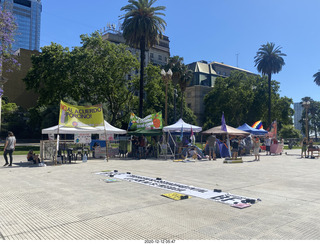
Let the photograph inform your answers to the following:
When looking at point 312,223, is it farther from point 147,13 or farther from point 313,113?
point 313,113

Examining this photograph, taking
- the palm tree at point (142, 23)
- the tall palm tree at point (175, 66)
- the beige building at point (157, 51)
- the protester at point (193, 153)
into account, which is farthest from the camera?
the beige building at point (157, 51)

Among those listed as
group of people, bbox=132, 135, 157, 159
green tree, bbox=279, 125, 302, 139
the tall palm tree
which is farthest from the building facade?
group of people, bbox=132, 135, 157, 159

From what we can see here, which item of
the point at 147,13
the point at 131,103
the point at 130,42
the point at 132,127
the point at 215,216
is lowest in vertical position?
the point at 215,216

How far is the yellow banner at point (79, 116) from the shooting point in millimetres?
16859

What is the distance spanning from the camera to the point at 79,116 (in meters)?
17.9

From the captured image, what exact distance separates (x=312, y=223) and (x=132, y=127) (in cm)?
1799

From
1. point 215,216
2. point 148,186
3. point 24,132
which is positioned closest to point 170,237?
point 215,216

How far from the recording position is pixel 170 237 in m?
4.50

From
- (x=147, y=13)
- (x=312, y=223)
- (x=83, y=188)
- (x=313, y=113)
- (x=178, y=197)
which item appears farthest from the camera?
(x=313, y=113)

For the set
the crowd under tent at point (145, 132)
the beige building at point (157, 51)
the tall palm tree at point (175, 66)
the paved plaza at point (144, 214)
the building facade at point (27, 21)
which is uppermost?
the building facade at point (27, 21)

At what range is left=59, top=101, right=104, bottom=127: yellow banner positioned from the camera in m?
16.9

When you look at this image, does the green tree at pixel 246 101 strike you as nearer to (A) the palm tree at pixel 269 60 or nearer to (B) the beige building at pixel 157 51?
(A) the palm tree at pixel 269 60

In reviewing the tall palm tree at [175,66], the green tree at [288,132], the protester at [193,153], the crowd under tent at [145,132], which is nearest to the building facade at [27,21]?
the tall palm tree at [175,66]

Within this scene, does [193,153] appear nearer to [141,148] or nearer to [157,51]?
[141,148]
